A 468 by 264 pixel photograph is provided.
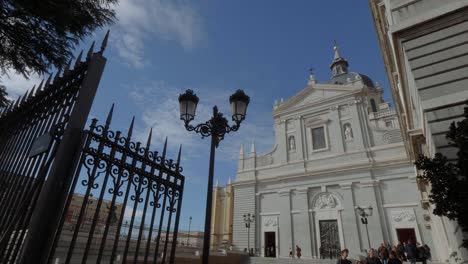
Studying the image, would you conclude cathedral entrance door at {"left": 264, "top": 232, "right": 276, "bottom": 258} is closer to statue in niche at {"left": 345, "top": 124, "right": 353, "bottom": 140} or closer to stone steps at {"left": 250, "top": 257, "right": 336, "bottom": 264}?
stone steps at {"left": 250, "top": 257, "right": 336, "bottom": 264}

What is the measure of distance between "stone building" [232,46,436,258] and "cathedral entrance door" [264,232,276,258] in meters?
0.08

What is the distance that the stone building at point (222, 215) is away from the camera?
2673 cm

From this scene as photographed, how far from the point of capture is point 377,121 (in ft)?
74.9

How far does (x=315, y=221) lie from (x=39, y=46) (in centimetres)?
2032

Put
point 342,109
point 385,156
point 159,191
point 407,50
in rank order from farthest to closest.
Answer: point 342,109, point 385,156, point 407,50, point 159,191

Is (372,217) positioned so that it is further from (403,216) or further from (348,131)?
(348,131)

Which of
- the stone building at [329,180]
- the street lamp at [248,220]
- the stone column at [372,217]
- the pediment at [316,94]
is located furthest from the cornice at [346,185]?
the pediment at [316,94]

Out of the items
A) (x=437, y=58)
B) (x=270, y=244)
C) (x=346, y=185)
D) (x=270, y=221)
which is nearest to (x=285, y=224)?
(x=270, y=221)

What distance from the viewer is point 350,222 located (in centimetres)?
Result: 1917

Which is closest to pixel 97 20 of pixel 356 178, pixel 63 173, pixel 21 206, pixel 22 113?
pixel 22 113

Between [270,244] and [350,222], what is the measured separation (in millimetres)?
6238

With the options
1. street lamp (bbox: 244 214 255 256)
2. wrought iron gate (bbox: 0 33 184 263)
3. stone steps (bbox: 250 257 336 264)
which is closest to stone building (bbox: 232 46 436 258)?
street lamp (bbox: 244 214 255 256)

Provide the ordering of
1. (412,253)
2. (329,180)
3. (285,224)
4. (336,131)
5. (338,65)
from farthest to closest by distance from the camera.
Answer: (338,65) → (336,131) → (285,224) → (329,180) → (412,253)

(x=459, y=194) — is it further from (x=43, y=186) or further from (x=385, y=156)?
(x=385, y=156)
